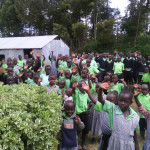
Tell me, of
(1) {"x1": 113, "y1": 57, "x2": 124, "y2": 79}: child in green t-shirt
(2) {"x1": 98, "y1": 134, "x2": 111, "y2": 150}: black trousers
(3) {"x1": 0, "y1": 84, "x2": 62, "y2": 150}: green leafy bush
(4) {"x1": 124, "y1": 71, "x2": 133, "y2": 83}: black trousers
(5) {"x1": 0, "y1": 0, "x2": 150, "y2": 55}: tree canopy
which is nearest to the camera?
(3) {"x1": 0, "y1": 84, "x2": 62, "y2": 150}: green leafy bush

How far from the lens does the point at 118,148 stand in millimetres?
2225

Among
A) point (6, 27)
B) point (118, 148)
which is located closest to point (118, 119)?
point (118, 148)

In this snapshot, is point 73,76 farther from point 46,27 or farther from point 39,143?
point 46,27

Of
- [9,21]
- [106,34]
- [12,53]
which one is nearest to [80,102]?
[12,53]

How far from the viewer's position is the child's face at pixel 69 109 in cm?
268

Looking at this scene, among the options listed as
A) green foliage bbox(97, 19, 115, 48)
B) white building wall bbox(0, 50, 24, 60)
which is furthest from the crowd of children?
green foliage bbox(97, 19, 115, 48)

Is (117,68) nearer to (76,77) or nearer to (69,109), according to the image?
(76,77)

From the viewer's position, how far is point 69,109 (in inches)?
107

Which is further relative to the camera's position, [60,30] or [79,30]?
[60,30]

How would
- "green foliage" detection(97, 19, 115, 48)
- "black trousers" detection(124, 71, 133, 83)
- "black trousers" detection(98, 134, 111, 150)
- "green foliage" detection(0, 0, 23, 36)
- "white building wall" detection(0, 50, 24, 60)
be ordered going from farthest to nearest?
1. "green foliage" detection(0, 0, 23, 36)
2. "green foliage" detection(97, 19, 115, 48)
3. "white building wall" detection(0, 50, 24, 60)
4. "black trousers" detection(124, 71, 133, 83)
5. "black trousers" detection(98, 134, 111, 150)

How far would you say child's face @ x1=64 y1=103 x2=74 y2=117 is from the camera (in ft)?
8.80

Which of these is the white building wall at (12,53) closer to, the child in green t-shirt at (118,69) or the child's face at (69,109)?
the child in green t-shirt at (118,69)

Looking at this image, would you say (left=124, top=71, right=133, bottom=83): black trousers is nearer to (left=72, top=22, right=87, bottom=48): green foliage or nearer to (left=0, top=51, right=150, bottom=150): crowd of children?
(left=0, top=51, right=150, bottom=150): crowd of children

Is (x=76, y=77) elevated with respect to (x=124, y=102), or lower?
elevated
